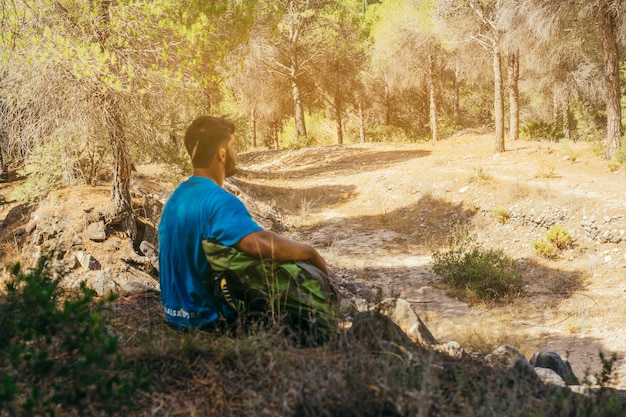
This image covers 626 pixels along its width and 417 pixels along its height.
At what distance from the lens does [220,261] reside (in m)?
3.24

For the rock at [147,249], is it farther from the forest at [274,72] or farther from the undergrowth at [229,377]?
the undergrowth at [229,377]

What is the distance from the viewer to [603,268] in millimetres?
10023

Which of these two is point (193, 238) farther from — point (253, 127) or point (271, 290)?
point (253, 127)

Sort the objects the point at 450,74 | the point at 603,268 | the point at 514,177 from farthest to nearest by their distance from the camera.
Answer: the point at 450,74 < the point at 514,177 < the point at 603,268

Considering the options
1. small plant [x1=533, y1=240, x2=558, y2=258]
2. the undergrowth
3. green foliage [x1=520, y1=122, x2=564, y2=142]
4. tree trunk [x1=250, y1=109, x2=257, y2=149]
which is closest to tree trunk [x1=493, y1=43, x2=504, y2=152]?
green foliage [x1=520, y1=122, x2=564, y2=142]

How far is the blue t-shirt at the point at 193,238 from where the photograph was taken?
327 centimetres

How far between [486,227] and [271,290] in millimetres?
10752

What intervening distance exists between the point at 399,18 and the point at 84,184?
21707 mm

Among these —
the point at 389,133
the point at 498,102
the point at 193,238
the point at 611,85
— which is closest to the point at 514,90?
the point at 498,102

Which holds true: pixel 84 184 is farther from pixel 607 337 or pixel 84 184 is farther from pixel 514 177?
pixel 514 177

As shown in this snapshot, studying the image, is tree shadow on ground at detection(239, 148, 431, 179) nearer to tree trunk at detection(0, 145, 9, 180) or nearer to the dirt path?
the dirt path

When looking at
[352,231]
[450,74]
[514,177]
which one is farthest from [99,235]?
[450,74]

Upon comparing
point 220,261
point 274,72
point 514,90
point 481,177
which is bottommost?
point 481,177

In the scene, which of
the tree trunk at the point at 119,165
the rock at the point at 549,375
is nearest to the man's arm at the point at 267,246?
the rock at the point at 549,375
